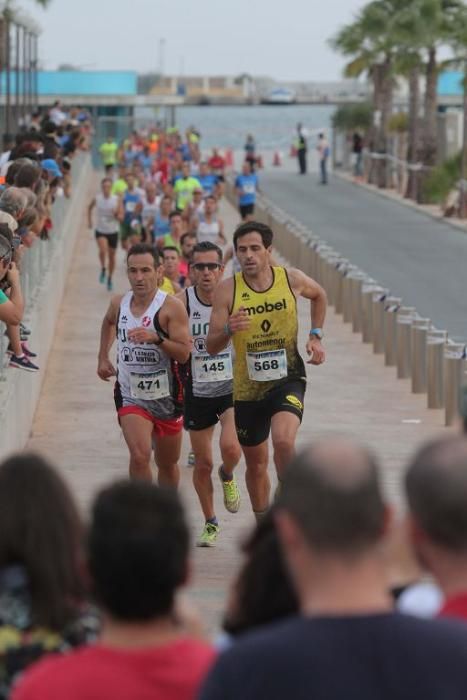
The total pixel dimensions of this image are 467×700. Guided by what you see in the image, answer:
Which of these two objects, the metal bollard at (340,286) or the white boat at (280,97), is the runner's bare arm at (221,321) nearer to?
the metal bollard at (340,286)

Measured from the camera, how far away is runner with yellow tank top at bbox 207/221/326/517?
35.3 ft

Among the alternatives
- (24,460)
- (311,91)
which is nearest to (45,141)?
(24,460)

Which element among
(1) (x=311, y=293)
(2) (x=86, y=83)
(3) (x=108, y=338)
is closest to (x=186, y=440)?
(3) (x=108, y=338)

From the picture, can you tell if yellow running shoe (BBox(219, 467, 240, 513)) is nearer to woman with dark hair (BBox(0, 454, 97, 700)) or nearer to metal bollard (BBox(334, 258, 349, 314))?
woman with dark hair (BBox(0, 454, 97, 700))

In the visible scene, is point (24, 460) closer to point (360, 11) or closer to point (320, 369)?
point (320, 369)

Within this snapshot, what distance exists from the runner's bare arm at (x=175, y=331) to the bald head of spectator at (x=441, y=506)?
6.79 metres

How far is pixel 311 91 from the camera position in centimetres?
19538

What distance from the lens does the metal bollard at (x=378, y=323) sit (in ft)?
70.6

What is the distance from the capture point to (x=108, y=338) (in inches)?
A: 456

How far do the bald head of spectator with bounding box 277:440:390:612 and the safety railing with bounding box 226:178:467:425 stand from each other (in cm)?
775

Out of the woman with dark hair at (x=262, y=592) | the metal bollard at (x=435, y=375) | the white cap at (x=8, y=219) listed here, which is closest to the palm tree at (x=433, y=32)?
the metal bollard at (x=435, y=375)

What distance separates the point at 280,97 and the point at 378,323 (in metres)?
173

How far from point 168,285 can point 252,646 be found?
36.2 feet

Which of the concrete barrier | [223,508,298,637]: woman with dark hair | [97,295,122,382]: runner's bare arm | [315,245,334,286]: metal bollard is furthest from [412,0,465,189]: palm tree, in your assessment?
[223,508,298,637]: woman with dark hair
